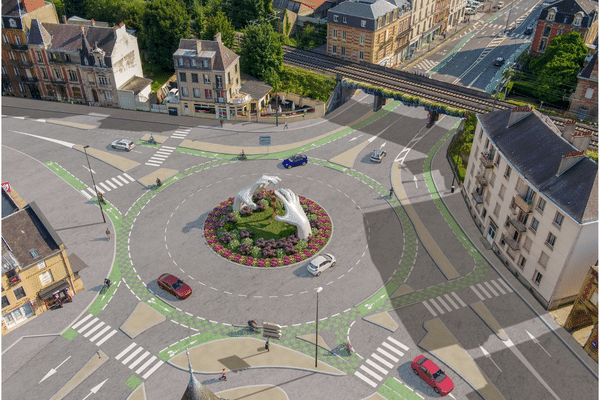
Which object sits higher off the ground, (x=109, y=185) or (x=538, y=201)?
(x=538, y=201)

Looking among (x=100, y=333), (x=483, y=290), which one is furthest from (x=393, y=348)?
(x=100, y=333)

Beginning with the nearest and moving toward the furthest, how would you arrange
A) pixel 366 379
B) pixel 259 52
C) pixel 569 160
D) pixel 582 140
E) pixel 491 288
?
pixel 366 379, pixel 569 160, pixel 582 140, pixel 491 288, pixel 259 52

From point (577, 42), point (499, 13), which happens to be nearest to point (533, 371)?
point (577, 42)

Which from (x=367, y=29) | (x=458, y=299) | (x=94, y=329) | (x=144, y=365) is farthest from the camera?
(x=367, y=29)

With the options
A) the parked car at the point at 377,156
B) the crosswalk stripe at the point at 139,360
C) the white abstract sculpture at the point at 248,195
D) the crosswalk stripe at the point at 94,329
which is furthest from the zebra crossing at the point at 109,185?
the parked car at the point at 377,156

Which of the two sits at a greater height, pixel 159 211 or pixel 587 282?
pixel 587 282

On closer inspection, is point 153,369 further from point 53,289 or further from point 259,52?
point 259,52

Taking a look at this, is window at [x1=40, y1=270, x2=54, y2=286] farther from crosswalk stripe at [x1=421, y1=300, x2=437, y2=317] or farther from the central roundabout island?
crosswalk stripe at [x1=421, y1=300, x2=437, y2=317]

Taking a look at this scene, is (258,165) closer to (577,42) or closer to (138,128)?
(138,128)
